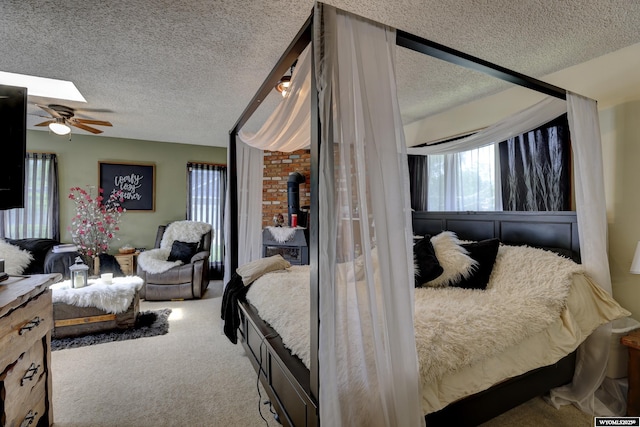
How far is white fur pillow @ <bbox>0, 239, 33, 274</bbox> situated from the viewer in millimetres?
3809

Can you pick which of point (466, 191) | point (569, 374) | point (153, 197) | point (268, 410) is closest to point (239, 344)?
point (268, 410)

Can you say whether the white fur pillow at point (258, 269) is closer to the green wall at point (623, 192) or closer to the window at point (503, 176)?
the window at point (503, 176)

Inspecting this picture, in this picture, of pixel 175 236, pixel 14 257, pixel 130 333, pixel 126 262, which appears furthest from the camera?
pixel 175 236

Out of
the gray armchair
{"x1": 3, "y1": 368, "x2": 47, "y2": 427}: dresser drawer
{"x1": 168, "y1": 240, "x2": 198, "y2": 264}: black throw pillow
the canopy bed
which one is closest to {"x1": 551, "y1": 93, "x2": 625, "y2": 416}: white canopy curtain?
the canopy bed

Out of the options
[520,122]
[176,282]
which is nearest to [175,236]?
[176,282]

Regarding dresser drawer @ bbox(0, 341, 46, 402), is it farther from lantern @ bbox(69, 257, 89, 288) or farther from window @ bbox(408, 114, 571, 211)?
window @ bbox(408, 114, 571, 211)

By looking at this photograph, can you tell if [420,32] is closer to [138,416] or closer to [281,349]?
[281,349]

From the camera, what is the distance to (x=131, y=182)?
206 inches

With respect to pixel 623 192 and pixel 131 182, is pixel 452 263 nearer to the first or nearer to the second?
pixel 623 192

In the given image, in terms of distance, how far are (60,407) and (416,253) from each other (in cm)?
279

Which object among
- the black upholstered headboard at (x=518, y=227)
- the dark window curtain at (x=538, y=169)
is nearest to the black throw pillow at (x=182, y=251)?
the black upholstered headboard at (x=518, y=227)

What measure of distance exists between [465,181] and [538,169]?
807 mm

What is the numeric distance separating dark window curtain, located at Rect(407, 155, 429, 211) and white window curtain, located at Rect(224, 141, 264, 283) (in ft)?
6.36

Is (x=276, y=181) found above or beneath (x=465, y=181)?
above
